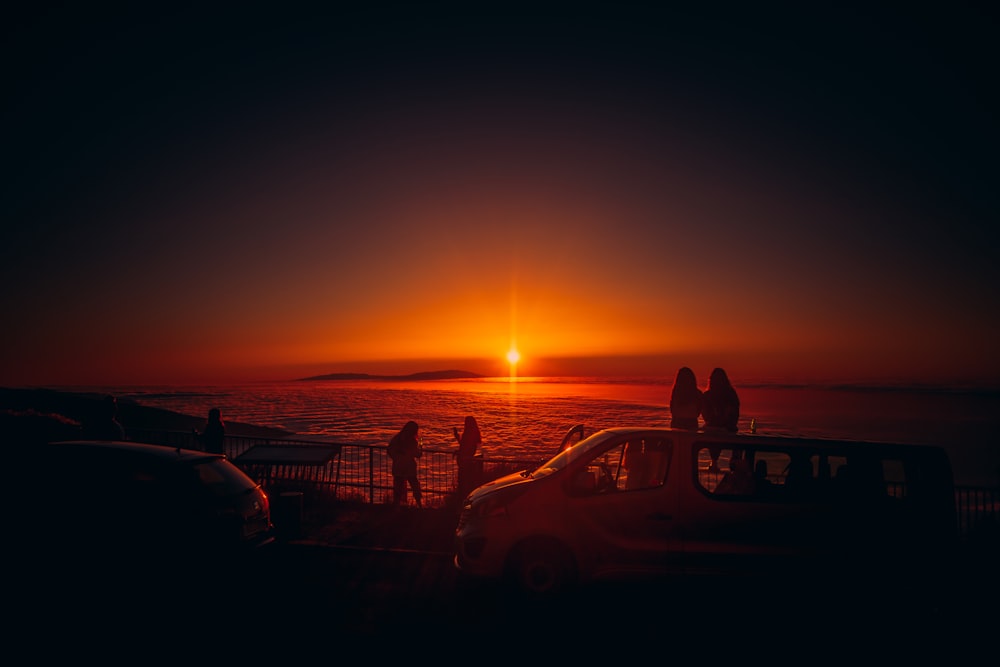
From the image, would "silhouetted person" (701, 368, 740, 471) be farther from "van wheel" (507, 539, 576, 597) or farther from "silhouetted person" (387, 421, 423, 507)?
"silhouetted person" (387, 421, 423, 507)

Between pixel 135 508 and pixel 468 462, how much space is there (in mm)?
7397

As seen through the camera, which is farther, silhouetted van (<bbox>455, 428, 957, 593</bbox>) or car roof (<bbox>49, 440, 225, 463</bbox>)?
car roof (<bbox>49, 440, 225, 463</bbox>)

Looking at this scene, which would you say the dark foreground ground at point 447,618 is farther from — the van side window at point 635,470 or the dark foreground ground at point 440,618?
the van side window at point 635,470

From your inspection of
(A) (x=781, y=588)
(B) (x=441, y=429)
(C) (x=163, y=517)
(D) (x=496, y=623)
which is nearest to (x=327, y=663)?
(D) (x=496, y=623)

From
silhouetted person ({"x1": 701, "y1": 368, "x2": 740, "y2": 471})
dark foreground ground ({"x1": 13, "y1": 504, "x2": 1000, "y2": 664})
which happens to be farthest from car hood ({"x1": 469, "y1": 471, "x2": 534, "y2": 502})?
silhouetted person ({"x1": 701, "y1": 368, "x2": 740, "y2": 471})

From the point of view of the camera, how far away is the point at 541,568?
611 cm

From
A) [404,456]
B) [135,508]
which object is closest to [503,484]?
[135,508]

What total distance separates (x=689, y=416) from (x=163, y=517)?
769cm

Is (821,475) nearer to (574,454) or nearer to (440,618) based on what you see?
(574,454)

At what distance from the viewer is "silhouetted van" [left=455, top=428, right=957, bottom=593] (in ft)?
19.1

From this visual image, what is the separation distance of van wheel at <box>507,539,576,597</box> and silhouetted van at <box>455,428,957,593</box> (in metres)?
0.01

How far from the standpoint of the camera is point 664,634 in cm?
553

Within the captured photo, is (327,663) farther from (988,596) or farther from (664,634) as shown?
(988,596)

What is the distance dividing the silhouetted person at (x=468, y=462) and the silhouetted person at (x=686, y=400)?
4.65 m
